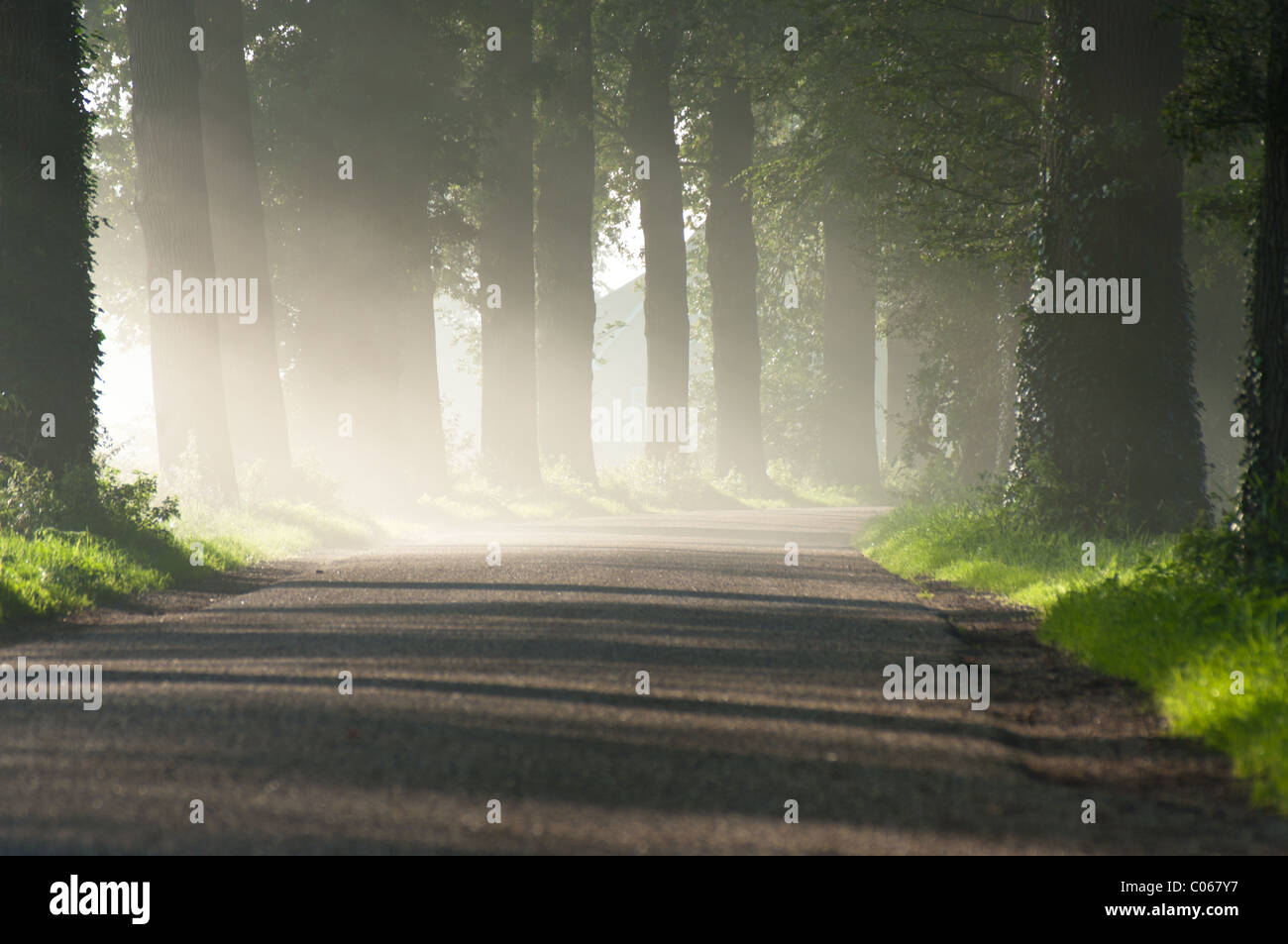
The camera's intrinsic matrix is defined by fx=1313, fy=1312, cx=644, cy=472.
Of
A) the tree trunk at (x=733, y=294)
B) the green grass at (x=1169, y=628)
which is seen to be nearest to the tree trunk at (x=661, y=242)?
the tree trunk at (x=733, y=294)

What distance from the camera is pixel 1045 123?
44.4ft

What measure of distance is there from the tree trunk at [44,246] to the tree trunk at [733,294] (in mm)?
25873

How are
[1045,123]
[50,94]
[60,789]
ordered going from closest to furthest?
[60,789], [50,94], [1045,123]

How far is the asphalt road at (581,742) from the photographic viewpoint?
4.19m

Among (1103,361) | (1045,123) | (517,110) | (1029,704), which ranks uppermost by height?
(517,110)

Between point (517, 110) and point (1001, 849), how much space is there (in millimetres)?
26197

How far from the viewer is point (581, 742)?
529cm

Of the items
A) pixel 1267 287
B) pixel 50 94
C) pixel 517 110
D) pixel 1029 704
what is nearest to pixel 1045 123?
pixel 1267 287

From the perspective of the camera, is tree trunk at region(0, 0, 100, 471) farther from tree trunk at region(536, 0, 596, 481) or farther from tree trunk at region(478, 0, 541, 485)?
tree trunk at region(536, 0, 596, 481)

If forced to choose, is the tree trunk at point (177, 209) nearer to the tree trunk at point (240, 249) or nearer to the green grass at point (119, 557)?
the green grass at point (119, 557)

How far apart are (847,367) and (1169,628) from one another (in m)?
37.7

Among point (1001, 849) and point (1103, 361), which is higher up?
point (1103, 361)
